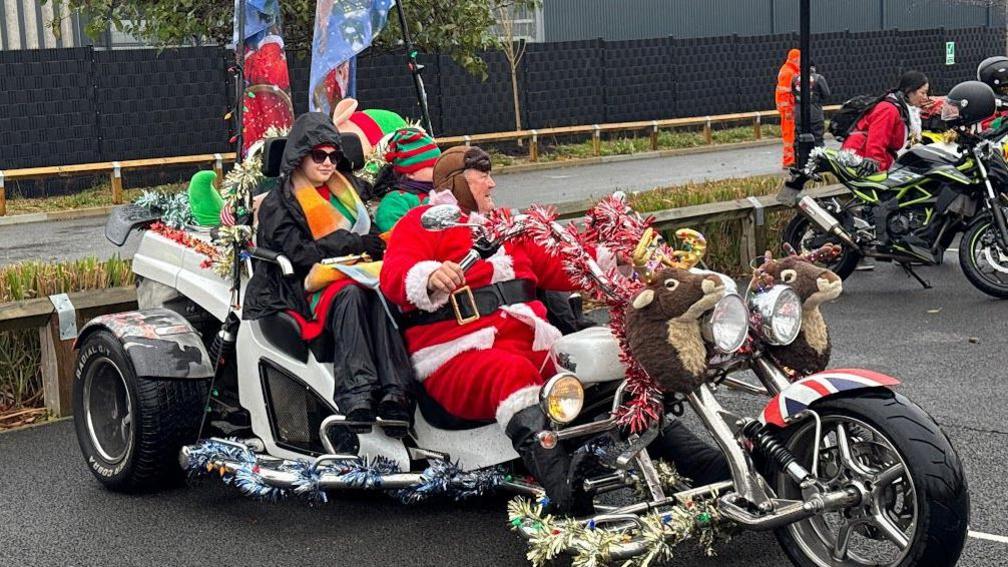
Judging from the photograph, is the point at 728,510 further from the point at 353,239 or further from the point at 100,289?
the point at 100,289

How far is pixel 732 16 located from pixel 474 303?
119ft

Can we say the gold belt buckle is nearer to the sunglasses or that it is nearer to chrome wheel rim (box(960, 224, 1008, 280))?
the sunglasses

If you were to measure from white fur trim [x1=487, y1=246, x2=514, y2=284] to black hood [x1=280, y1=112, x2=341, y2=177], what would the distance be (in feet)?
2.92

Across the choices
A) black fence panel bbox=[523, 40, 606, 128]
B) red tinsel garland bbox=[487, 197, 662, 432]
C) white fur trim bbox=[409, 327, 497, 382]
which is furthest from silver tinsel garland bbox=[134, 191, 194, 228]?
black fence panel bbox=[523, 40, 606, 128]

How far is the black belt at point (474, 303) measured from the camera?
5.30m

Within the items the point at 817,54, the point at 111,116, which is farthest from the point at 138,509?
the point at 817,54

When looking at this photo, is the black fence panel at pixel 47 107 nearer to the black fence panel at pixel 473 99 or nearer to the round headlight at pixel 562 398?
the black fence panel at pixel 473 99

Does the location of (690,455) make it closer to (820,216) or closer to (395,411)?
(395,411)

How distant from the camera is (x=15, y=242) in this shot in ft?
55.8

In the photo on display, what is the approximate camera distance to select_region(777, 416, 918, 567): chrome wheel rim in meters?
4.27

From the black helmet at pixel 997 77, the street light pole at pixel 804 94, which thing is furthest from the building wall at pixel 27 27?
the black helmet at pixel 997 77

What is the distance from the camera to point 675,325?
4445 mm

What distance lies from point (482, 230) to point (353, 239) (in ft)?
3.42

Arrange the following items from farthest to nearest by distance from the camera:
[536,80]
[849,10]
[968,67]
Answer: [849,10] → [968,67] → [536,80]
